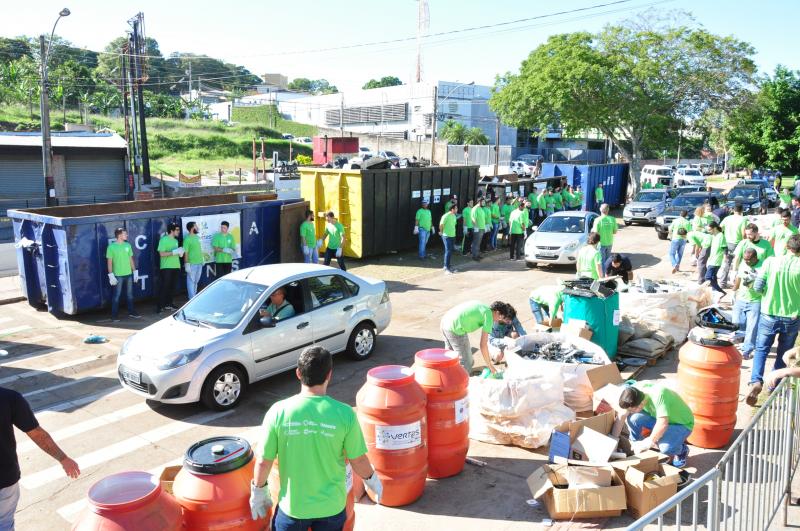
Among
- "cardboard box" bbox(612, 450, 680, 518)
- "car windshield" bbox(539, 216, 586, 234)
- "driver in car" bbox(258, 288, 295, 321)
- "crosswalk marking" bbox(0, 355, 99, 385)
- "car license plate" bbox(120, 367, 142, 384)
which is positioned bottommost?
"crosswalk marking" bbox(0, 355, 99, 385)

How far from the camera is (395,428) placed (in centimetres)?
540

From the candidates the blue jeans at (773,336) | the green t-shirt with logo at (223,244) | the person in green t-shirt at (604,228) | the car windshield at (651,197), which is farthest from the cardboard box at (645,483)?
the car windshield at (651,197)

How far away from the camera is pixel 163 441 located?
23.3ft

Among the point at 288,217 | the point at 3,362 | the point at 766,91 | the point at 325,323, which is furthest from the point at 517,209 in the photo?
the point at 766,91

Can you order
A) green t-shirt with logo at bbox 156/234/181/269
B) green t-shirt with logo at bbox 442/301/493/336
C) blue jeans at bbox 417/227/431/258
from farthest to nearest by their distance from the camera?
1. blue jeans at bbox 417/227/431/258
2. green t-shirt with logo at bbox 156/234/181/269
3. green t-shirt with logo at bbox 442/301/493/336

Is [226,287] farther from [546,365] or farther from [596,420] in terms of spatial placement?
[596,420]

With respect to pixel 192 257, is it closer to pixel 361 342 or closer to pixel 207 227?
pixel 207 227

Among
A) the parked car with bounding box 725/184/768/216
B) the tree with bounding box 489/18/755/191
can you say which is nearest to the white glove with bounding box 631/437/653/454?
the parked car with bounding box 725/184/768/216

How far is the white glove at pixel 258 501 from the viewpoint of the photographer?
3.91 metres

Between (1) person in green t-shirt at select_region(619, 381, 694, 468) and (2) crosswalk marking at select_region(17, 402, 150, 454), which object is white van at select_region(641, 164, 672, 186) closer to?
(1) person in green t-shirt at select_region(619, 381, 694, 468)

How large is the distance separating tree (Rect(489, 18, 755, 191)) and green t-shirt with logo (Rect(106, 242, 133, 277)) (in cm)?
2641

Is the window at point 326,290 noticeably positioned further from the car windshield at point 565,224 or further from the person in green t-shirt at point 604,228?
the car windshield at point 565,224

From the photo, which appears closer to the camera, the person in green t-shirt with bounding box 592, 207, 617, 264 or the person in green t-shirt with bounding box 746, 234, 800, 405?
the person in green t-shirt with bounding box 746, 234, 800, 405

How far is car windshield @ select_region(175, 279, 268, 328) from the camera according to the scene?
26.8ft
